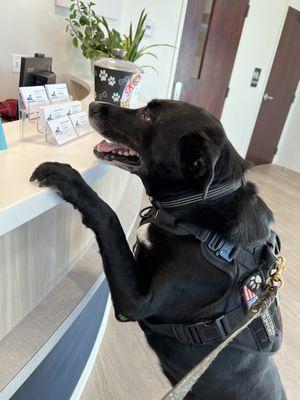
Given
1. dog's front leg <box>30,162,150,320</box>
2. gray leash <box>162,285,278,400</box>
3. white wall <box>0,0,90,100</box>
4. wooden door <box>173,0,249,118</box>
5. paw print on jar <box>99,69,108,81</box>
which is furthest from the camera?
wooden door <box>173,0,249,118</box>

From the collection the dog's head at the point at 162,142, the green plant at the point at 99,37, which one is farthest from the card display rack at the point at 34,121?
the green plant at the point at 99,37

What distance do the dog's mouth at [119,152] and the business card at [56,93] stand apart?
0.62 feet

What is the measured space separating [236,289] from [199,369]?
310 millimetres

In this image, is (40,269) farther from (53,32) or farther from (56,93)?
(53,32)

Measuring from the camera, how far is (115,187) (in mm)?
1432

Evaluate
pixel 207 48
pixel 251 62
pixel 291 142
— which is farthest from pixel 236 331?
pixel 291 142

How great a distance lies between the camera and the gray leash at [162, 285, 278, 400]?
1.81 ft

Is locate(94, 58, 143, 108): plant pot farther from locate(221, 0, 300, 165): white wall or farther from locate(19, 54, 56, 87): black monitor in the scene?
locate(221, 0, 300, 165): white wall

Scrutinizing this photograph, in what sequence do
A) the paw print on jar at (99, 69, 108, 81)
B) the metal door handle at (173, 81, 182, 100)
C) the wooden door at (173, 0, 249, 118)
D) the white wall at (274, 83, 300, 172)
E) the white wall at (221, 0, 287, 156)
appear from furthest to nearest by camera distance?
the white wall at (274, 83, 300, 172)
the white wall at (221, 0, 287, 156)
the metal door handle at (173, 81, 182, 100)
the wooden door at (173, 0, 249, 118)
the paw print on jar at (99, 69, 108, 81)

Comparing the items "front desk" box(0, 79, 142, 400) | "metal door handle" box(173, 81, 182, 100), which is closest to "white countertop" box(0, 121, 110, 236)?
"front desk" box(0, 79, 142, 400)

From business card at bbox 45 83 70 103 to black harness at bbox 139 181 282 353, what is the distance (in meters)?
0.47

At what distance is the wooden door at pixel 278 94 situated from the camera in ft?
16.3

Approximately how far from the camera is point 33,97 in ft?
2.96

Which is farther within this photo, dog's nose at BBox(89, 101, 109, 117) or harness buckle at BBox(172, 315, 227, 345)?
dog's nose at BBox(89, 101, 109, 117)
